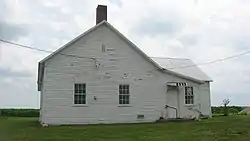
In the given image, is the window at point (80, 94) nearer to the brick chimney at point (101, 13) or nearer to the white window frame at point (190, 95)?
the brick chimney at point (101, 13)

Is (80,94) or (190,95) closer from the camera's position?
(80,94)

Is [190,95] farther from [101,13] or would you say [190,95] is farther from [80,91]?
[101,13]

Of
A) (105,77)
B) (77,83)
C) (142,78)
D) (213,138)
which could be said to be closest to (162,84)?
(142,78)

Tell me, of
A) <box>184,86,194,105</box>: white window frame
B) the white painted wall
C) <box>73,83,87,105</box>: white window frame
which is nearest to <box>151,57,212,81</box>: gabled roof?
<box>184,86,194,105</box>: white window frame

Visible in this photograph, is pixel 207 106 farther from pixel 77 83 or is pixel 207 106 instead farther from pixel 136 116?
pixel 77 83

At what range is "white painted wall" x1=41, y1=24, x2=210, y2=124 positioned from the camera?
976 inches

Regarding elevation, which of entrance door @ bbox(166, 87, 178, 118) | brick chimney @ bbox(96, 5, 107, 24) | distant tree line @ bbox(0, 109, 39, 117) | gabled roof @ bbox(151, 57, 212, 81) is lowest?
distant tree line @ bbox(0, 109, 39, 117)

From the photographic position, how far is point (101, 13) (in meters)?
27.1

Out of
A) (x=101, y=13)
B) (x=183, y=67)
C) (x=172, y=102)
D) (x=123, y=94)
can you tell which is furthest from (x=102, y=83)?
(x=183, y=67)

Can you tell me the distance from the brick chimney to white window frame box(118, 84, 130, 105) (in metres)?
4.54

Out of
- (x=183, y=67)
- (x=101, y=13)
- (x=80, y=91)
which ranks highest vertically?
(x=101, y=13)

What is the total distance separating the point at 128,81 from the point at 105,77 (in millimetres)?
1563

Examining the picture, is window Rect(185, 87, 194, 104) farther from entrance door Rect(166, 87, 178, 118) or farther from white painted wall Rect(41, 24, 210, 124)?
white painted wall Rect(41, 24, 210, 124)

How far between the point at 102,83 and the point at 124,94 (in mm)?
1637
